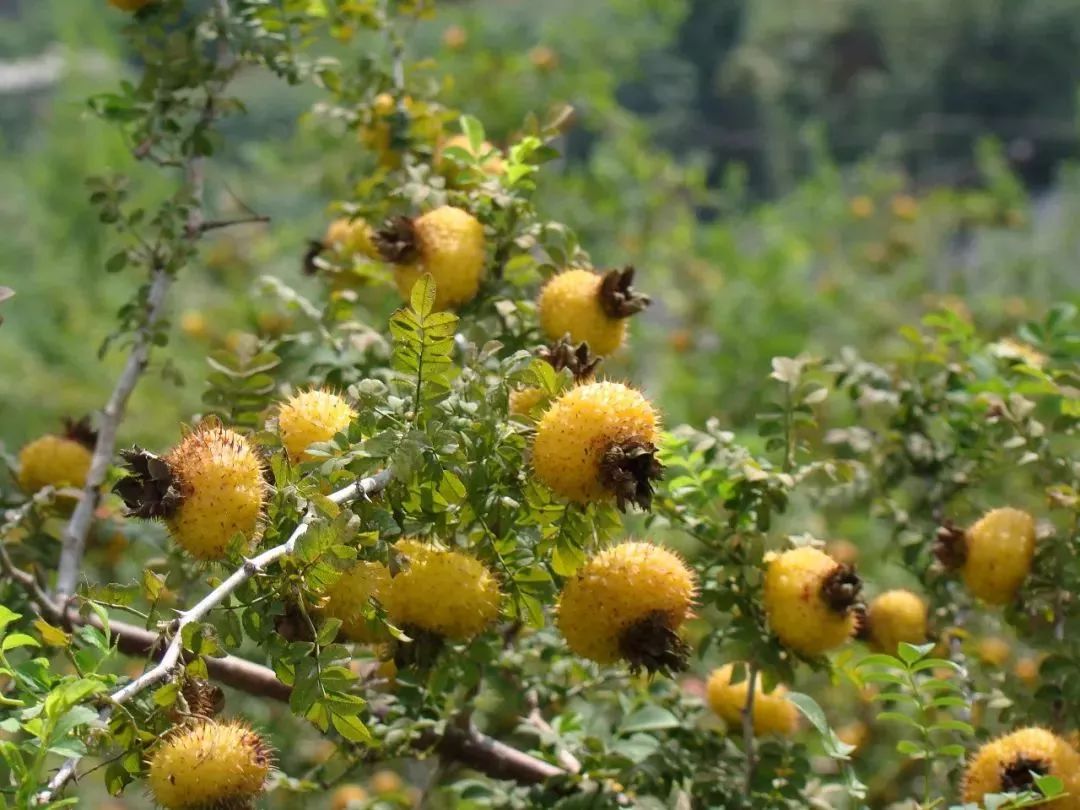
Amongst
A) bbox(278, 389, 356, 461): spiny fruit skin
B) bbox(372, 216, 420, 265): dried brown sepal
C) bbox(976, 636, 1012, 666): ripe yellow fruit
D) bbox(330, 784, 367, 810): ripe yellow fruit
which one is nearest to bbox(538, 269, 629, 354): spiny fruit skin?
bbox(372, 216, 420, 265): dried brown sepal

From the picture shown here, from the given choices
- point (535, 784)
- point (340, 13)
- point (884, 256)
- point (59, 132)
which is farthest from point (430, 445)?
point (59, 132)

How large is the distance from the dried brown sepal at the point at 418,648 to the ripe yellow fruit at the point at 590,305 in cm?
28

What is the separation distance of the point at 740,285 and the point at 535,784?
2439mm

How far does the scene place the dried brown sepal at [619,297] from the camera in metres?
1.09

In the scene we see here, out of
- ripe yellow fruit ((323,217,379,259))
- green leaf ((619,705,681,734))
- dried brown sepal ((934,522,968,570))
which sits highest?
ripe yellow fruit ((323,217,379,259))

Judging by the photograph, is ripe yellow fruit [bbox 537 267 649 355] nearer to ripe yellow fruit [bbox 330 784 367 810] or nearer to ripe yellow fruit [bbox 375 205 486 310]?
ripe yellow fruit [bbox 375 205 486 310]

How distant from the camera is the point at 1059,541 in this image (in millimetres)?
1186

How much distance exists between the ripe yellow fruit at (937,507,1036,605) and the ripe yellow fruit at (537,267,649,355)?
41cm

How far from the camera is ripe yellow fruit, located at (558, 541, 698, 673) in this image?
3.14 ft

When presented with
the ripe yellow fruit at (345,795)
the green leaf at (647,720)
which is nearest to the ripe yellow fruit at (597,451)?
the green leaf at (647,720)

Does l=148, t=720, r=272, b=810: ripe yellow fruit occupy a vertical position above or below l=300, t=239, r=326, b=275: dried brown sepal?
below

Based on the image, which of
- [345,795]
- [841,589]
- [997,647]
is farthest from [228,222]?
[997,647]

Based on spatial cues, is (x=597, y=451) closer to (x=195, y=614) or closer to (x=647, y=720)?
(x=195, y=614)

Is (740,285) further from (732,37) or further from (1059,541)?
(1059,541)
